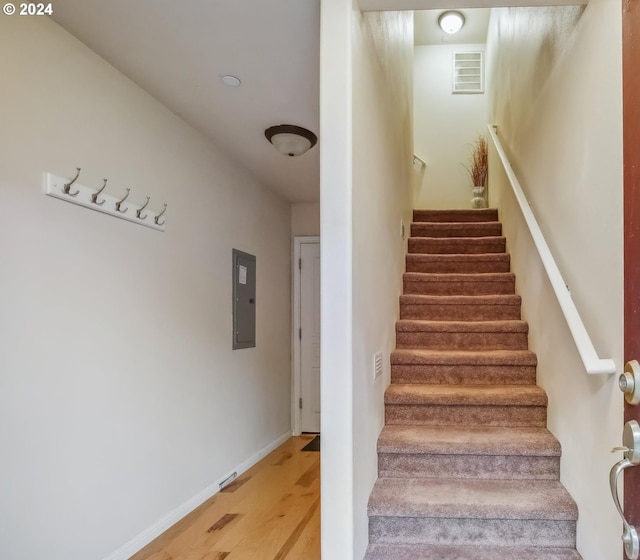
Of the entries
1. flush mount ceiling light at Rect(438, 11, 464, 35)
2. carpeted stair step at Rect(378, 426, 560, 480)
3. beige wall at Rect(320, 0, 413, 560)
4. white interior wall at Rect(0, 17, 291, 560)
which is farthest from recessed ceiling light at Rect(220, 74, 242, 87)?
flush mount ceiling light at Rect(438, 11, 464, 35)

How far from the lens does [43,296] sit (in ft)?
5.94

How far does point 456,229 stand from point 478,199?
107 centimetres

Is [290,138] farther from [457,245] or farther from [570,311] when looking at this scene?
[570,311]

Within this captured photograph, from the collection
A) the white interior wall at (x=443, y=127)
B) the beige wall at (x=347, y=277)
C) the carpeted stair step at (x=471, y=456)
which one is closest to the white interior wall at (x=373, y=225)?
the beige wall at (x=347, y=277)

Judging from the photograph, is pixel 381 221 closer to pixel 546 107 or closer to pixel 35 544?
pixel 546 107

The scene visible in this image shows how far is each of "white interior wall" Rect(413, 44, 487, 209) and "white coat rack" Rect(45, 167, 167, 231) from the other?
373cm

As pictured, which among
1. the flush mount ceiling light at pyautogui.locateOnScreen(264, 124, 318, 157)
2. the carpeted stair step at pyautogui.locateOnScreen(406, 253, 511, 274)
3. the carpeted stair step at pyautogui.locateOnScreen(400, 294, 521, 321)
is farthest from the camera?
the carpeted stair step at pyautogui.locateOnScreen(406, 253, 511, 274)

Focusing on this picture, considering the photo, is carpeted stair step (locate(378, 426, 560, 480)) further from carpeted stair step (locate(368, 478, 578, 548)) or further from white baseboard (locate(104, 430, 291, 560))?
white baseboard (locate(104, 430, 291, 560))

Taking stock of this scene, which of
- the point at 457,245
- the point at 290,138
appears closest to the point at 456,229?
the point at 457,245

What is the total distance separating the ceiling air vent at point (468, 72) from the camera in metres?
5.55

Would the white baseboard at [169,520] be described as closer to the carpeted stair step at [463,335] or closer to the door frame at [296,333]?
the door frame at [296,333]

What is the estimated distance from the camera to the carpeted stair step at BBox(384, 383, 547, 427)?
2.38m

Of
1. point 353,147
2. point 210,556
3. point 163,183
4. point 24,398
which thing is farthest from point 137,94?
point 210,556

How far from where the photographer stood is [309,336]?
15.9ft
